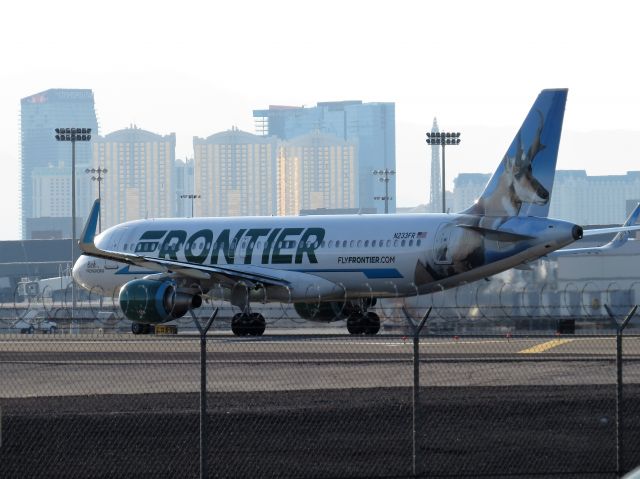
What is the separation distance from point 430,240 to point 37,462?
26.0 m

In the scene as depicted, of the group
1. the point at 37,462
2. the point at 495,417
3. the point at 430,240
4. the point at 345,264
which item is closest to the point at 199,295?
the point at 345,264

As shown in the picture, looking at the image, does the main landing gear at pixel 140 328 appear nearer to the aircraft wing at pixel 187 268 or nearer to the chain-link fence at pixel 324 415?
the aircraft wing at pixel 187 268

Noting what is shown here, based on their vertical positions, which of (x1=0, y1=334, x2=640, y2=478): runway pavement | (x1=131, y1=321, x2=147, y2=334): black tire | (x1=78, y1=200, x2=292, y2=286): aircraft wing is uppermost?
(x1=78, y1=200, x2=292, y2=286): aircraft wing

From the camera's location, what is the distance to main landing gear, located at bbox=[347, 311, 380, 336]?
147 feet

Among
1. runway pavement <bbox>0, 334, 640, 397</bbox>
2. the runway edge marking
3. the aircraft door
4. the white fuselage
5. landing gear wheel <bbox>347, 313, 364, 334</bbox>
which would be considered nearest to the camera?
runway pavement <bbox>0, 334, 640, 397</bbox>

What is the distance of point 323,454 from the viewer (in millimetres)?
18594

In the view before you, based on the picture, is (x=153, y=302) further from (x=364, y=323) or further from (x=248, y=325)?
(x=364, y=323)

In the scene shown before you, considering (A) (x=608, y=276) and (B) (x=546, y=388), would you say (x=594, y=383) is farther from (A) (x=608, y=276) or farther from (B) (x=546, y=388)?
(A) (x=608, y=276)

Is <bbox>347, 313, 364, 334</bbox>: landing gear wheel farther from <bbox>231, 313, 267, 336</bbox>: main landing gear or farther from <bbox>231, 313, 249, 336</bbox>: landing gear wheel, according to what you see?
<bbox>231, 313, 249, 336</bbox>: landing gear wheel

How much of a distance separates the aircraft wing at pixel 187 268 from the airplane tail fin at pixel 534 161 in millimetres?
7063

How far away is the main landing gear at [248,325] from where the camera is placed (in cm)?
4369

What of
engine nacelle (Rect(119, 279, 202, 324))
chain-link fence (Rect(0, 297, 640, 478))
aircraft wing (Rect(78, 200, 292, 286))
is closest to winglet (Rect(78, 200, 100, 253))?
aircraft wing (Rect(78, 200, 292, 286))

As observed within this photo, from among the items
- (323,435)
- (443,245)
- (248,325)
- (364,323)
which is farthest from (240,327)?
(323,435)

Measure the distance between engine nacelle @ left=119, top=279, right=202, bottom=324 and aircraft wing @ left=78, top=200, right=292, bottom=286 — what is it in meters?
0.68
